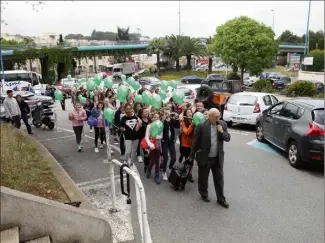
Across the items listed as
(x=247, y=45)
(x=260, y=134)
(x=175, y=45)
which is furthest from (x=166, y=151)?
(x=175, y=45)

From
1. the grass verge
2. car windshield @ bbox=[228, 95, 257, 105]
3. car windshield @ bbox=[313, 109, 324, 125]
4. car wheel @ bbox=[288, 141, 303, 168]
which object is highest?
car windshield @ bbox=[313, 109, 324, 125]

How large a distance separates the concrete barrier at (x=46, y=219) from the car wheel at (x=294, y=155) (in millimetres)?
5499

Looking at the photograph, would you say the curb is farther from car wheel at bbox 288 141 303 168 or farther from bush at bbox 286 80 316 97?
bush at bbox 286 80 316 97

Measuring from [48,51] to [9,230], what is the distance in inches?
2146

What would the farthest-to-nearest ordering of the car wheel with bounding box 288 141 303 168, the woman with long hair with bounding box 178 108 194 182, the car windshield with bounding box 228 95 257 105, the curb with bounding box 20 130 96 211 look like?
the car windshield with bounding box 228 95 257 105, the car wheel with bounding box 288 141 303 168, the woman with long hair with bounding box 178 108 194 182, the curb with bounding box 20 130 96 211

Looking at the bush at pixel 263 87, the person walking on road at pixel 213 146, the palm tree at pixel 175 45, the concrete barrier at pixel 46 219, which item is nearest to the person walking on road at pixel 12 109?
the person walking on road at pixel 213 146

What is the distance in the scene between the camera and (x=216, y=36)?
3519 centimetres

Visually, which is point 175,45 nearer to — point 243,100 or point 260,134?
point 243,100

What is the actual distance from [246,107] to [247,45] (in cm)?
2049

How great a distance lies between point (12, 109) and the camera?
1148 centimetres

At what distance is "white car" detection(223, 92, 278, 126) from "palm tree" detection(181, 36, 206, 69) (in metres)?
45.3

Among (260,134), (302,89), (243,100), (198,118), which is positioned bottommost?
(302,89)

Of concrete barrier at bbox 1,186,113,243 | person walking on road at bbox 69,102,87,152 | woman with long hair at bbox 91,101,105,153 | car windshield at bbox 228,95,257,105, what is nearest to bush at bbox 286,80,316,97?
car windshield at bbox 228,95,257,105

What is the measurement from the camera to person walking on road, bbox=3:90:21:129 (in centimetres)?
1129
